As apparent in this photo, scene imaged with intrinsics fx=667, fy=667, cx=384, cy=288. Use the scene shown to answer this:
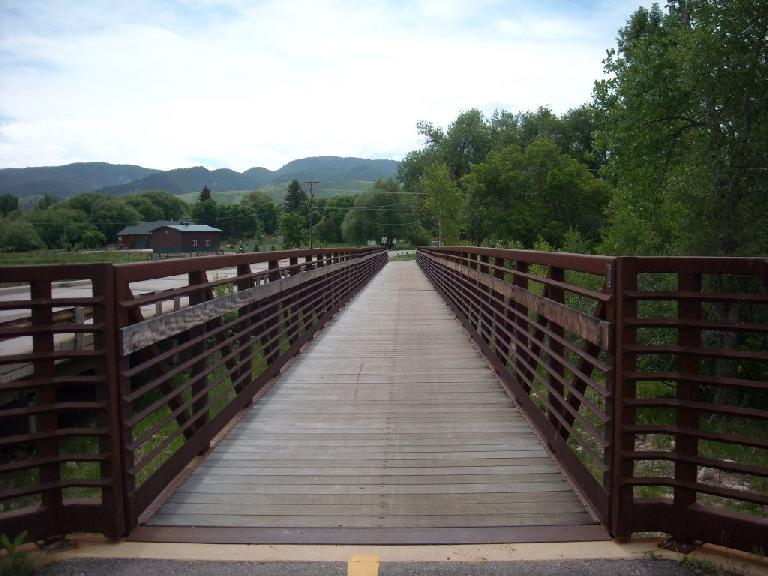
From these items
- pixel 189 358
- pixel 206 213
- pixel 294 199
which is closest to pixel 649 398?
pixel 189 358

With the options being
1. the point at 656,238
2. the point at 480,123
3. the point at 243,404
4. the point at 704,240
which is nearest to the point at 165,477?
the point at 243,404

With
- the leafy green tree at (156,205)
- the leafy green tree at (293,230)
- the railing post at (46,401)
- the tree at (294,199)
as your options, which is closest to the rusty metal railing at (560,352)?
the railing post at (46,401)

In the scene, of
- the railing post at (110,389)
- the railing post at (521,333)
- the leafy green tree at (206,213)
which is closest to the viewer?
the railing post at (110,389)

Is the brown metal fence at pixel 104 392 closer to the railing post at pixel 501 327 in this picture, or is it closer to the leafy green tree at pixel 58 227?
the railing post at pixel 501 327

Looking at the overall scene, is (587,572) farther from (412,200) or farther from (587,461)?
(412,200)

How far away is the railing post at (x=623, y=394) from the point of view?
321cm

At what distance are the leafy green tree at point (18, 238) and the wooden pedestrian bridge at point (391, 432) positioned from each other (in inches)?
3360

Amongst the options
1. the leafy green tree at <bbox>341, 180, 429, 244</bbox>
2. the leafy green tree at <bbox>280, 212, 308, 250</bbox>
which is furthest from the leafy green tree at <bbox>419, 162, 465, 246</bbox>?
the leafy green tree at <bbox>280, 212, 308, 250</bbox>

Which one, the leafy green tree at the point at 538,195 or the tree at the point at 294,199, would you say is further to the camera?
the tree at the point at 294,199

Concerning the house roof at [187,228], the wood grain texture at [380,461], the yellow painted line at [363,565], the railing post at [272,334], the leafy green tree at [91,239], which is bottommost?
the wood grain texture at [380,461]

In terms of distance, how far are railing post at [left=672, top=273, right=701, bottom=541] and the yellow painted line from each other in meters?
1.44

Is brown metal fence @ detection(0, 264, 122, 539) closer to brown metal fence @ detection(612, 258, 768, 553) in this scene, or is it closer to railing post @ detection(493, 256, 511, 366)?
brown metal fence @ detection(612, 258, 768, 553)

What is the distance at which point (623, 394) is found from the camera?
3.21m

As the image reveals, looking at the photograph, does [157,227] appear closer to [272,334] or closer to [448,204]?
[448,204]
